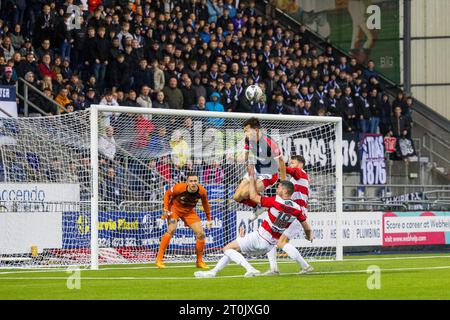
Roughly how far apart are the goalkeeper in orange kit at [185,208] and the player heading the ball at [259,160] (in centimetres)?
125

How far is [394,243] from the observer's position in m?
29.5

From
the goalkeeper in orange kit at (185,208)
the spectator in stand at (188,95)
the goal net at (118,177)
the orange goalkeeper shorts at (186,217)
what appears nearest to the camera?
the goalkeeper in orange kit at (185,208)

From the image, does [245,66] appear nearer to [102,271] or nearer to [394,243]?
[394,243]

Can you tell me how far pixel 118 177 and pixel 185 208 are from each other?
3.24 meters

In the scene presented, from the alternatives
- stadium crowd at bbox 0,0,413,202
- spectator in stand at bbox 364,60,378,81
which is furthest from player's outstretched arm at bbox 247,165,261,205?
spectator in stand at bbox 364,60,378,81

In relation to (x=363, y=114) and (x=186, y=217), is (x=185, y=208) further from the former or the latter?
(x=363, y=114)

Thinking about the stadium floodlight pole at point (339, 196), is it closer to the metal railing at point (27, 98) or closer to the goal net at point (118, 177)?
the goal net at point (118, 177)

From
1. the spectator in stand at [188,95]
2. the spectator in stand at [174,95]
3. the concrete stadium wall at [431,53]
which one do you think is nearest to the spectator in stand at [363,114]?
the spectator in stand at [188,95]

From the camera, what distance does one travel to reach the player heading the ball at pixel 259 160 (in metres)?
18.1

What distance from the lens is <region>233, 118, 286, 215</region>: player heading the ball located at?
18.1 m

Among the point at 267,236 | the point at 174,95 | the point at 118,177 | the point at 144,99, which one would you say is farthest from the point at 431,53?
the point at 267,236

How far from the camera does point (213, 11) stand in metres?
34.8

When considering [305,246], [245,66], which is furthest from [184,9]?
[305,246]

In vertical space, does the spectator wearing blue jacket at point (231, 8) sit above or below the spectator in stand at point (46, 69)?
above
